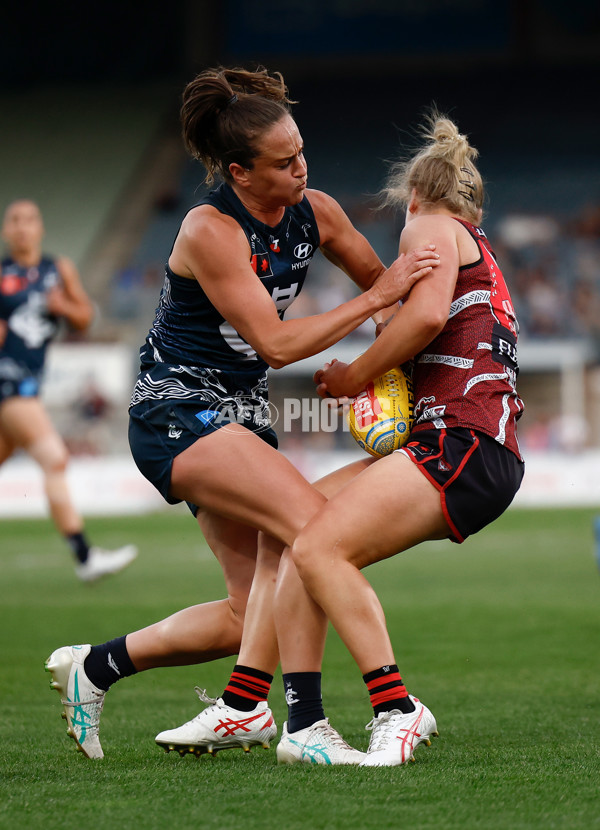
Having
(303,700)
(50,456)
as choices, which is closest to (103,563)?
(50,456)

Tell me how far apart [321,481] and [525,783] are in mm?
1144

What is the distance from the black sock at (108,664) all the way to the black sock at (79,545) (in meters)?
4.77

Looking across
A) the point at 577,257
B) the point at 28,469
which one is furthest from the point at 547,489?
the point at 28,469

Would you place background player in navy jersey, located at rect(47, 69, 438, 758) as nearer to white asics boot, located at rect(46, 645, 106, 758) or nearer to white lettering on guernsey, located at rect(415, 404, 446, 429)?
white asics boot, located at rect(46, 645, 106, 758)

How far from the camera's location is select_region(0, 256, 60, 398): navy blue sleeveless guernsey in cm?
891

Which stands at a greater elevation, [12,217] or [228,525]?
[12,217]

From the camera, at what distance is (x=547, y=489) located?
1725cm

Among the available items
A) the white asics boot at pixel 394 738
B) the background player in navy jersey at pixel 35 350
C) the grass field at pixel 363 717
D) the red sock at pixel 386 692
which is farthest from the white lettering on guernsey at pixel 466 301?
the background player in navy jersey at pixel 35 350

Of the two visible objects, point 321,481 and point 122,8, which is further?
point 122,8

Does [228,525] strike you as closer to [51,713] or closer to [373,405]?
[373,405]

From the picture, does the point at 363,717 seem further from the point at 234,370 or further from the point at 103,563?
the point at 103,563

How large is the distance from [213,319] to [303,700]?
120 cm

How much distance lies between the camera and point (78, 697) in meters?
3.65

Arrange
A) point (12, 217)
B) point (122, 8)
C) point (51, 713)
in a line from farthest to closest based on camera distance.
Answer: point (122, 8) → point (12, 217) → point (51, 713)
